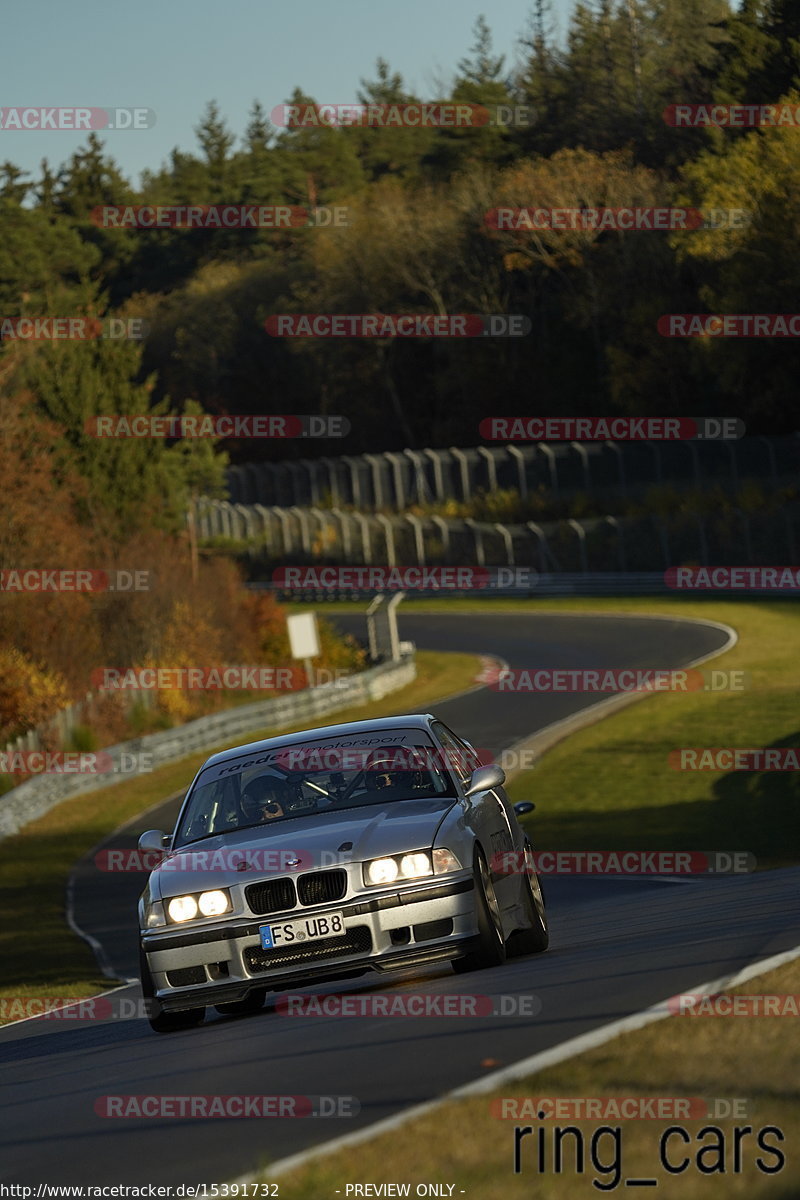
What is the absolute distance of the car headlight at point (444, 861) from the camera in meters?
9.40

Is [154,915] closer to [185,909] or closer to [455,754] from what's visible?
[185,909]

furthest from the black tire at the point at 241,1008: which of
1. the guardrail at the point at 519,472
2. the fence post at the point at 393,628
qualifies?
the guardrail at the point at 519,472

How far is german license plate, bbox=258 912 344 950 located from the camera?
927cm

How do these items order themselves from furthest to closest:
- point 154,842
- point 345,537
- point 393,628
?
point 345,537, point 393,628, point 154,842

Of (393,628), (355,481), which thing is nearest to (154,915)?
(393,628)

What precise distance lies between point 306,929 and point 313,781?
1499 mm

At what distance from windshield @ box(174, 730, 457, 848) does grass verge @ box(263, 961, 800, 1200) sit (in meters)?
4.34

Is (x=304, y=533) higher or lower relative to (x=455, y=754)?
lower

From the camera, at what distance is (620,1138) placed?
5070 mm

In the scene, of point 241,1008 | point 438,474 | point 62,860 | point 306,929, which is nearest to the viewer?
point 306,929

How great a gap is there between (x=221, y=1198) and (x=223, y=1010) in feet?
17.5

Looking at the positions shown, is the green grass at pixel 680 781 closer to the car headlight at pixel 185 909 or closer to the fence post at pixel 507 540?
the car headlight at pixel 185 909

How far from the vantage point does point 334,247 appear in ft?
323

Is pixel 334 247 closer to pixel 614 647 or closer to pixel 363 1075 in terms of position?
pixel 614 647
